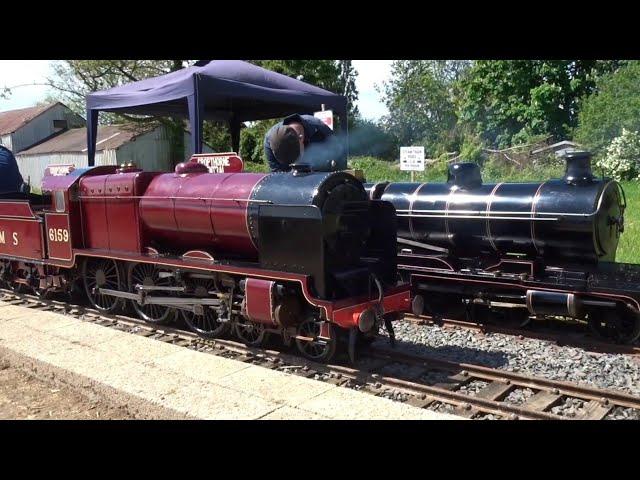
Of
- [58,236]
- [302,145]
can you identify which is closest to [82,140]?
[58,236]

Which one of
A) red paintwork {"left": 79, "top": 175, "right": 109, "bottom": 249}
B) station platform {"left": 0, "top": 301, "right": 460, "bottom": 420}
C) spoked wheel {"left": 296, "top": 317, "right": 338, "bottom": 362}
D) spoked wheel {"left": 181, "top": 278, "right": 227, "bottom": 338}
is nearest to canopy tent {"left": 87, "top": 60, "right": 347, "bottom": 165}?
red paintwork {"left": 79, "top": 175, "right": 109, "bottom": 249}

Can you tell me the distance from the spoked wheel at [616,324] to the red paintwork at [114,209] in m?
Answer: 5.86

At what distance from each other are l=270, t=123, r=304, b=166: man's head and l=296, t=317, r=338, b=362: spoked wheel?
6.14 ft

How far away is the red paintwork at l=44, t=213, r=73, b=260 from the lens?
874 cm

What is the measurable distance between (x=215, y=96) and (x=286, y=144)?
4.63 metres

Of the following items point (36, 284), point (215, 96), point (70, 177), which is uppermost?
point (215, 96)

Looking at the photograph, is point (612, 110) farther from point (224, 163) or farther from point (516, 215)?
point (224, 163)

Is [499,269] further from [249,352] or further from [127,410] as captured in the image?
[127,410]

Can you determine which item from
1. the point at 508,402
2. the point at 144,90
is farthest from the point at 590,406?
the point at 144,90

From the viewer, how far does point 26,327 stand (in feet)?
25.7

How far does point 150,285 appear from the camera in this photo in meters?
7.73

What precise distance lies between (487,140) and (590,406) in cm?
2777

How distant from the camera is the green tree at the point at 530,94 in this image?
27766 millimetres

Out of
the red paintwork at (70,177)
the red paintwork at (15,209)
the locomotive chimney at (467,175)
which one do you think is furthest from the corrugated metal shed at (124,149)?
the locomotive chimney at (467,175)
